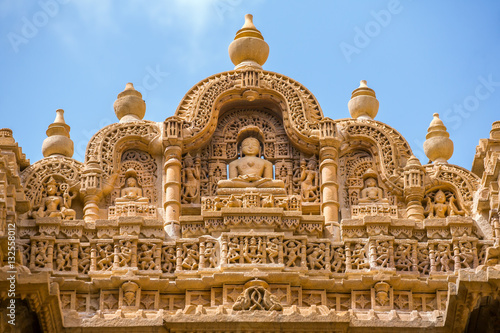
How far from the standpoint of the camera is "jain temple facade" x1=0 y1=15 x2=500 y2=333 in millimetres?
23297

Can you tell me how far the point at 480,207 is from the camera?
25922mm

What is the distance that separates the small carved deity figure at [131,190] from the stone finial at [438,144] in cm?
609

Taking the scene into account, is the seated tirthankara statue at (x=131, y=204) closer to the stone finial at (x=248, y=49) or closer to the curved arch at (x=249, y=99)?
the curved arch at (x=249, y=99)

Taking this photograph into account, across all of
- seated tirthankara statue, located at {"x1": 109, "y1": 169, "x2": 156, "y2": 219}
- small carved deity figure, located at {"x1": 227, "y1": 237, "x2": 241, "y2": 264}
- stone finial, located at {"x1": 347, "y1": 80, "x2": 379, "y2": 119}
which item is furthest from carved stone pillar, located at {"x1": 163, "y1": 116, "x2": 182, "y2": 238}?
stone finial, located at {"x1": 347, "y1": 80, "x2": 379, "y2": 119}

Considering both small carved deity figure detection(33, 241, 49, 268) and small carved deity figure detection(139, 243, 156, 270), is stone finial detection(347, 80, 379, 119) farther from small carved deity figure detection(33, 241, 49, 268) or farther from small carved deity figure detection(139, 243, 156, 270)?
small carved deity figure detection(33, 241, 49, 268)

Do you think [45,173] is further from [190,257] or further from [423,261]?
[423,261]

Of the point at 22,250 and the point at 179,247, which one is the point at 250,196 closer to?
the point at 179,247

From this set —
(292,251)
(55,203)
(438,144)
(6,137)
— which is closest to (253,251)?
(292,251)

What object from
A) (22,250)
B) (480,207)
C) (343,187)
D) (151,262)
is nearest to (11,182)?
(22,250)

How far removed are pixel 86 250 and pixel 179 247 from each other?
177 centimetres

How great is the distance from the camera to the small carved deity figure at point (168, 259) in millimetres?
25250

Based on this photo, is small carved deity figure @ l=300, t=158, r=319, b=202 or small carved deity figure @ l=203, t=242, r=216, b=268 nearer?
small carved deity figure @ l=203, t=242, r=216, b=268

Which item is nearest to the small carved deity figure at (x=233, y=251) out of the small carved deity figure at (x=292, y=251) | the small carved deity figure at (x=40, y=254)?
the small carved deity figure at (x=292, y=251)

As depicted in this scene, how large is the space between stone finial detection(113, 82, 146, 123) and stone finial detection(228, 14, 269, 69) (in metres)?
2.19
